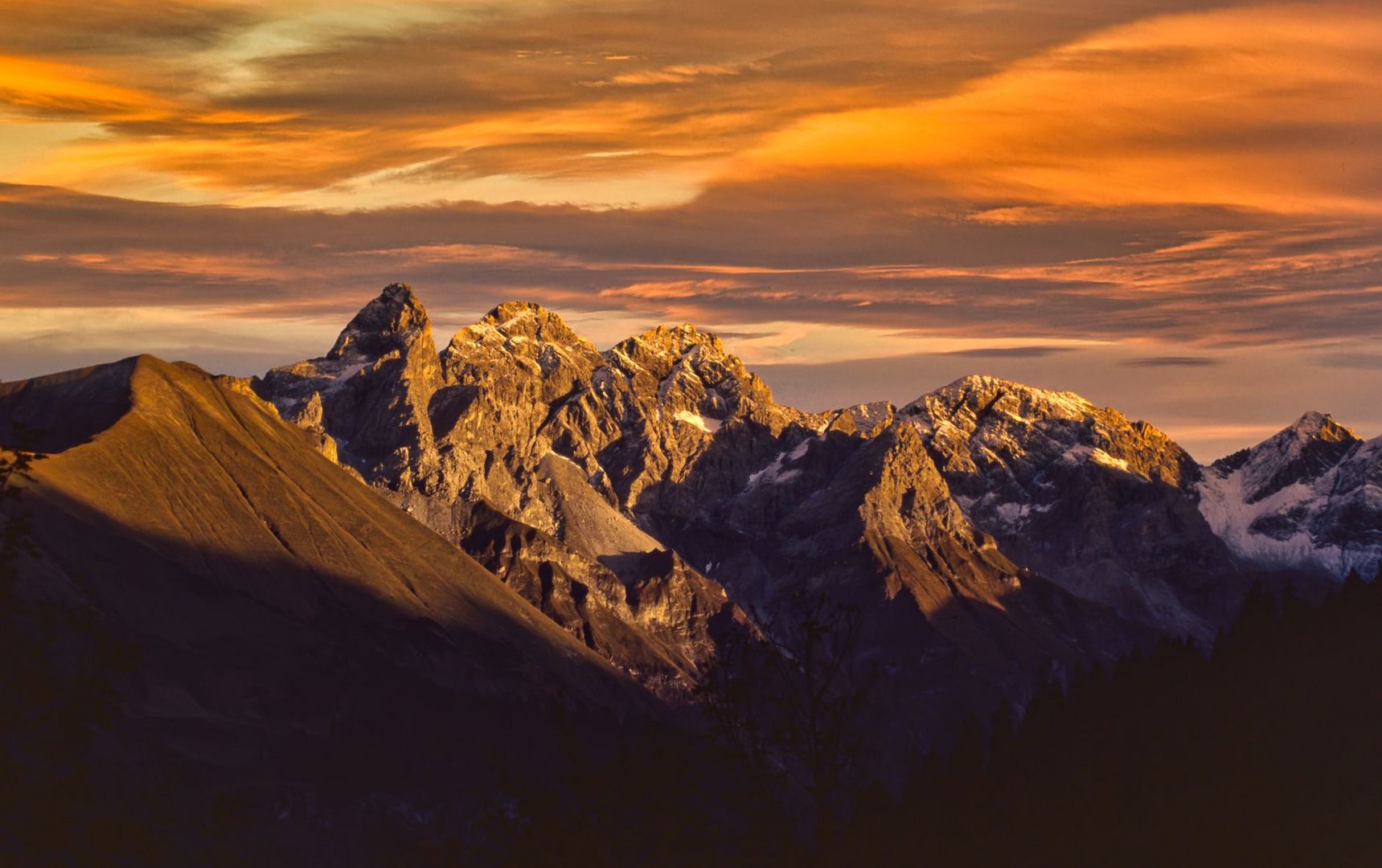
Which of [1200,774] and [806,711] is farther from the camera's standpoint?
[1200,774]

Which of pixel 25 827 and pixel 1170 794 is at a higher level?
pixel 25 827

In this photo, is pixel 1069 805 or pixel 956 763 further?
pixel 956 763

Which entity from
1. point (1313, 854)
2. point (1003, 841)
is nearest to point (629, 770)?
point (1003, 841)

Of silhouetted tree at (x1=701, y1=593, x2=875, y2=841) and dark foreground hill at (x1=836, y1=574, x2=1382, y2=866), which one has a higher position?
silhouetted tree at (x1=701, y1=593, x2=875, y2=841)

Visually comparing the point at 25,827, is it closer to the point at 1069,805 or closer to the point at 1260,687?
the point at 1069,805

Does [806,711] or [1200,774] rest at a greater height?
[806,711]

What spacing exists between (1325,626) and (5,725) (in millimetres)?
139923

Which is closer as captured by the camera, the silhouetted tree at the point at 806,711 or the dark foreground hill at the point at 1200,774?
the silhouetted tree at the point at 806,711

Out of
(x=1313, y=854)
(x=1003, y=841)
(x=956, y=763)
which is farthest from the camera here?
(x=956, y=763)

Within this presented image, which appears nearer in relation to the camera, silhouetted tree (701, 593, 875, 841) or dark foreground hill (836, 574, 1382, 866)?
silhouetted tree (701, 593, 875, 841)

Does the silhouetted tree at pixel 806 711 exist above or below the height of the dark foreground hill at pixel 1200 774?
above

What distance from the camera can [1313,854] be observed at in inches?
4112

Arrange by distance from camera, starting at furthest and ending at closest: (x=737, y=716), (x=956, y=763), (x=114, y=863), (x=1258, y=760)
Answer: (x=956, y=763) < (x=1258, y=760) < (x=737, y=716) < (x=114, y=863)

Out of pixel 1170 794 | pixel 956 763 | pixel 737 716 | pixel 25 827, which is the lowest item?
pixel 956 763
